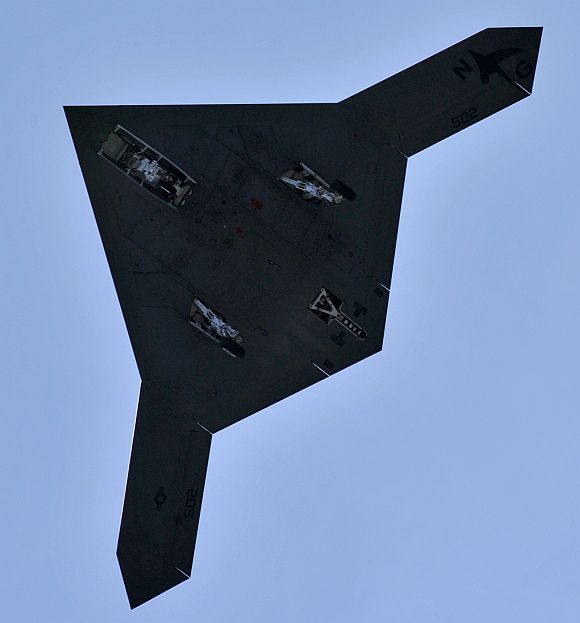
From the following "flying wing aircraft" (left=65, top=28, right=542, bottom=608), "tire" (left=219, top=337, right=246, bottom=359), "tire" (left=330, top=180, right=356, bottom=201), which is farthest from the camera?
"tire" (left=219, top=337, right=246, bottom=359)

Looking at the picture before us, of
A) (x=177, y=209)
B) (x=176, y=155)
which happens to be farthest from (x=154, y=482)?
(x=176, y=155)

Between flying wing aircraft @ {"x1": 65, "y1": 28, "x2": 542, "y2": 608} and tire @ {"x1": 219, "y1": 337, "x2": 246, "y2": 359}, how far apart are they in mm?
68

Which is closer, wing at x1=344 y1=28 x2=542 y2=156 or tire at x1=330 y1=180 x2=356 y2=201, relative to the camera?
wing at x1=344 y1=28 x2=542 y2=156

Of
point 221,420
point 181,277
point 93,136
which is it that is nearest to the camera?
point 93,136

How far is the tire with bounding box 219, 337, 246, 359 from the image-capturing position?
36.8 metres

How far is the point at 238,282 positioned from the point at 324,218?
5.00 meters

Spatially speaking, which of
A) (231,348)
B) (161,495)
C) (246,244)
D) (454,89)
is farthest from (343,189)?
(161,495)

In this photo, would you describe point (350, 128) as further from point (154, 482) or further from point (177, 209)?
point (154, 482)

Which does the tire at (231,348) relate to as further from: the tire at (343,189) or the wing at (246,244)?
the tire at (343,189)

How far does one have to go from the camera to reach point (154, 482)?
123 ft

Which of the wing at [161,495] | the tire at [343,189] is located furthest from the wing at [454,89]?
the wing at [161,495]

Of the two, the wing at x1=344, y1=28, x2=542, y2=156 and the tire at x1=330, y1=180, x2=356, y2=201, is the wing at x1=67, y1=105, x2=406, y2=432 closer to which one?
the tire at x1=330, y1=180, x2=356, y2=201

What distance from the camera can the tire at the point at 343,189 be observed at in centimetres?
3525

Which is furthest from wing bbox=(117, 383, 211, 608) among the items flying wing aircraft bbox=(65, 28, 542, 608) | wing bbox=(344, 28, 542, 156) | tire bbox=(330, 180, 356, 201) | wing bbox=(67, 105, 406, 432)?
wing bbox=(344, 28, 542, 156)
